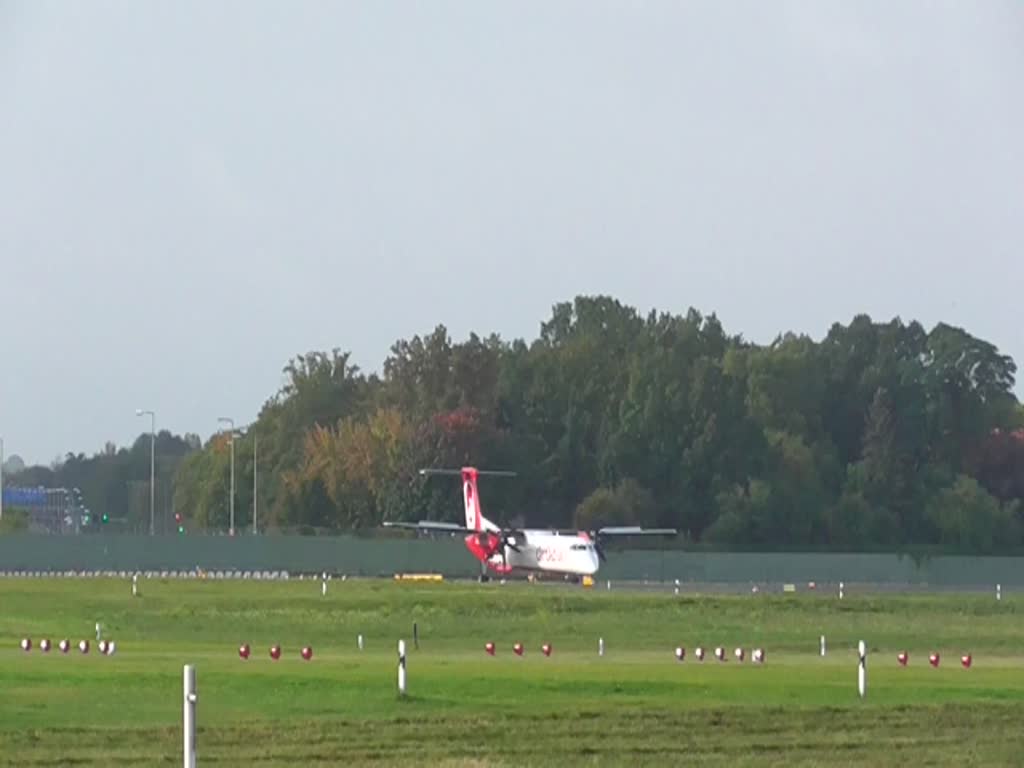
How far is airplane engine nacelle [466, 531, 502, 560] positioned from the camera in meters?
94.8

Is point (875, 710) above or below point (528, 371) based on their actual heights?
below

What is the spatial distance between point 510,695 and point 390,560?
7527 centimetres

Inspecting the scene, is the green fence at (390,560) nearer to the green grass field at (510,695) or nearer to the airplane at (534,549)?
the airplane at (534,549)

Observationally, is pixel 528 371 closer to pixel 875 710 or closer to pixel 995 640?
pixel 995 640

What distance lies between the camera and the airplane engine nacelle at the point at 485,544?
3730 inches

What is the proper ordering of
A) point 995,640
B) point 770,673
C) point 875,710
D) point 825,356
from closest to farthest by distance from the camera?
point 875,710, point 770,673, point 995,640, point 825,356

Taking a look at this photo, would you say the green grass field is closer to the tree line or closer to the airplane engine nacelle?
the airplane engine nacelle

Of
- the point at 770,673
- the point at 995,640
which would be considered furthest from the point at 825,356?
the point at 770,673

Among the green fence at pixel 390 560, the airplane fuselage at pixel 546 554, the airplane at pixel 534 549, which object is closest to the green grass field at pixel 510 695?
the airplane fuselage at pixel 546 554

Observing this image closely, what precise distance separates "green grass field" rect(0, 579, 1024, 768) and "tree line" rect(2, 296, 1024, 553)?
58195mm

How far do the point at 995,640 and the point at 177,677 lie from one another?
88.7ft

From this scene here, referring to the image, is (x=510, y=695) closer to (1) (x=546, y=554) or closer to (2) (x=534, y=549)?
(1) (x=546, y=554)

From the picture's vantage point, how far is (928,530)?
122438mm

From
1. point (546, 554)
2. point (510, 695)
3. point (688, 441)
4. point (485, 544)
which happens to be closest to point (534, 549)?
point (546, 554)
